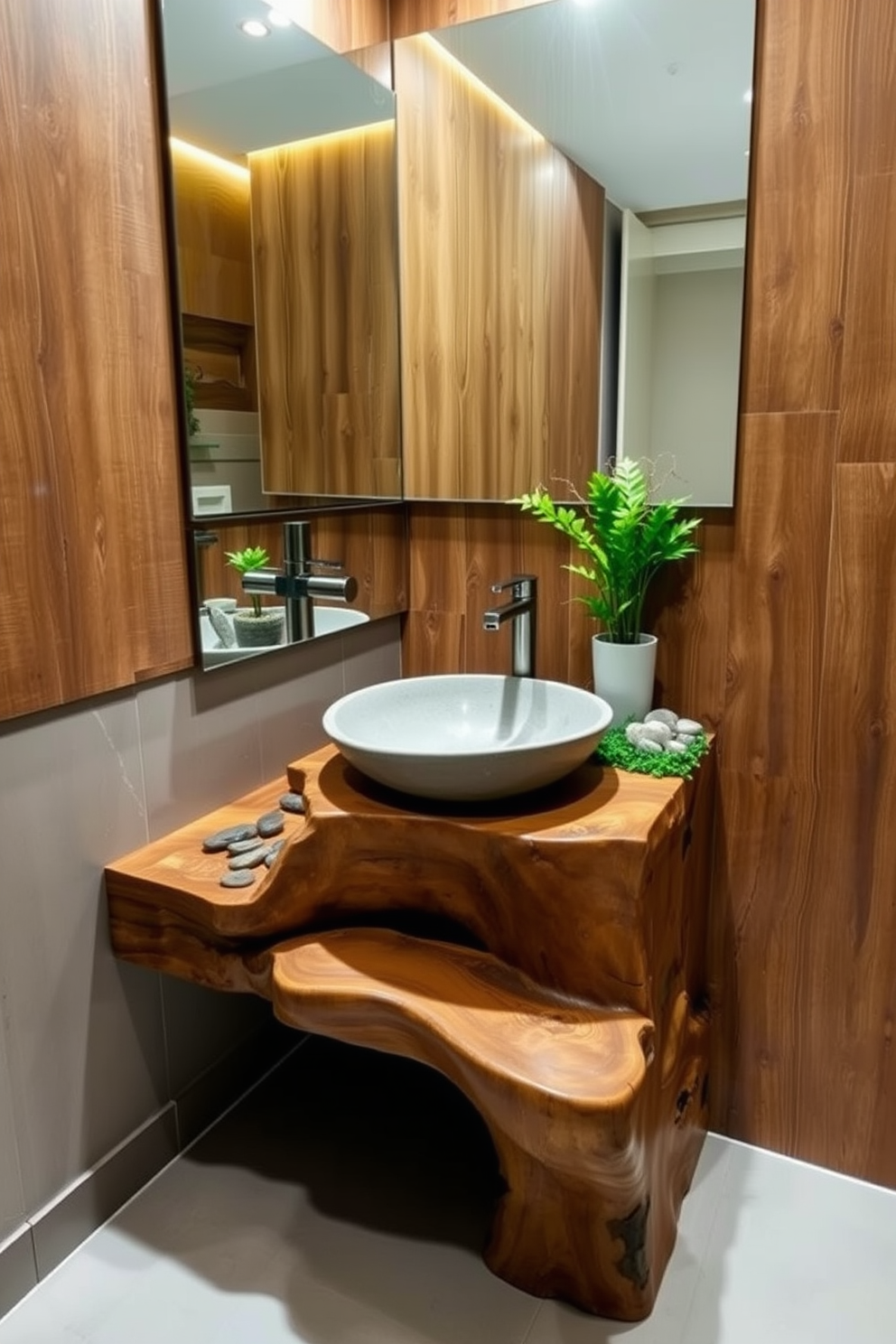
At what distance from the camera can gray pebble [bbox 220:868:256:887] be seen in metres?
1.48

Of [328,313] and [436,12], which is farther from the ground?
[436,12]

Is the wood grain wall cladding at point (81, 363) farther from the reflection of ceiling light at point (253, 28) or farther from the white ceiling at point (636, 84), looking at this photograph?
the white ceiling at point (636, 84)

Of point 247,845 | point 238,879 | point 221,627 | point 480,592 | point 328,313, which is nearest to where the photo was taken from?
point 238,879

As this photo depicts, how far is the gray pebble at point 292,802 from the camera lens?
174 centimetres

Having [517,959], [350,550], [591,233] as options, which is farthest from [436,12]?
[517,959]

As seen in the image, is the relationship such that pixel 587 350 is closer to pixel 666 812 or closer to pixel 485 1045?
pixel 666 812

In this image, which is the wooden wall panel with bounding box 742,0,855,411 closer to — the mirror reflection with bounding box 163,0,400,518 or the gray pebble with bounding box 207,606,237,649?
the mirror reflection with bounding box 163,0,400,518

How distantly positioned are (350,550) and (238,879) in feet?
2.58

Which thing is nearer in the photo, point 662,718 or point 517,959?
point 517,959

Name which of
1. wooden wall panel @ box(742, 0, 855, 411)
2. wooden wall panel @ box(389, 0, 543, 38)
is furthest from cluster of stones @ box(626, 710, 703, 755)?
wooden wall panel @ box(389, 0, 543, 38)

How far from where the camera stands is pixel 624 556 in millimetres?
1709

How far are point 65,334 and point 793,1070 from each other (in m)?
1.85

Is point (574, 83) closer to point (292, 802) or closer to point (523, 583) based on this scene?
point (523, 583)

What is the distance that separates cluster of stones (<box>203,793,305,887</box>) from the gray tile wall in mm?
110
